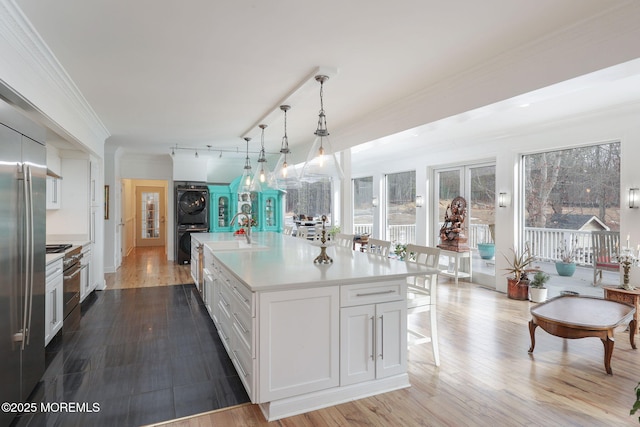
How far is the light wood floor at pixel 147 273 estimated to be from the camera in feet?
20.3

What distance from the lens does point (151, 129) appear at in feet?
18.3

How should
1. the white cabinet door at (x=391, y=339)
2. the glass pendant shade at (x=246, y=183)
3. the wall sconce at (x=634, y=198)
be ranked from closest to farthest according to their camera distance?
Answer: 1. the white cabinet door at (x=391, y=339)
2. the wall sconce at (x=634, y=198)
3. the glass pendant shade at (x=246, y=183)

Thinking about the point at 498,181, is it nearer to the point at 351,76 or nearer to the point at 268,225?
the point at 351,76

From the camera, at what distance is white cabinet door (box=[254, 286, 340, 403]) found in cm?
217

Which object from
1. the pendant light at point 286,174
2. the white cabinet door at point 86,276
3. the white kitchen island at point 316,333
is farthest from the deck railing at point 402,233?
the white cabinet door at point 86,276

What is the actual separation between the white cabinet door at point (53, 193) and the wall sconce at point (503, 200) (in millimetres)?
6291

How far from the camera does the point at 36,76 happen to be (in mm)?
2805

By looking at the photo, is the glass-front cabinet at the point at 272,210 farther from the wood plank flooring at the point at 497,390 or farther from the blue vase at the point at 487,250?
the wood plank flooring at the point at 497,390

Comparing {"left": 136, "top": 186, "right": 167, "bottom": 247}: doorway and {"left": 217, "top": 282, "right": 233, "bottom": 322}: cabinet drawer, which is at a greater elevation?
{"left": 136, "top": 186, "right": 167, "bottom": 247}: doorway

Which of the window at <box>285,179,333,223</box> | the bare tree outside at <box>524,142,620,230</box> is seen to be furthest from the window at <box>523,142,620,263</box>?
the window at <box>285,179,333,223</box>

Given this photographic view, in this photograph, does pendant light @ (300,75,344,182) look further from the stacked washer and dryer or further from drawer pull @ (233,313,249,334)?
the stacked washer and dryer

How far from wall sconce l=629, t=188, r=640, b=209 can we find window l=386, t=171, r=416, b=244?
3.89 metres

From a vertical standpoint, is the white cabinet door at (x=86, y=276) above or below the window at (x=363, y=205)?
below

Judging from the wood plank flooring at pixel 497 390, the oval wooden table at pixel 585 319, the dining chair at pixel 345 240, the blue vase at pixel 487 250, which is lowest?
the wood plank flooring at pixel 497 390
